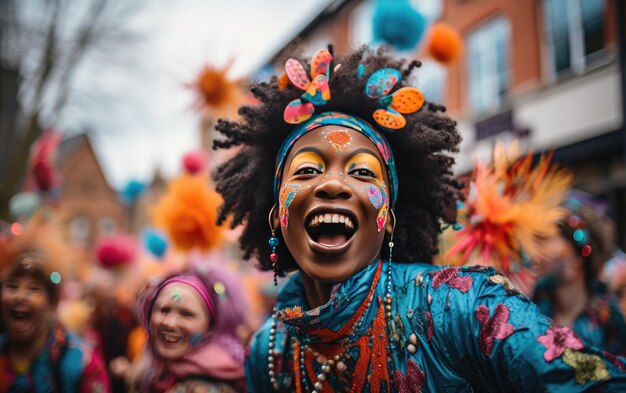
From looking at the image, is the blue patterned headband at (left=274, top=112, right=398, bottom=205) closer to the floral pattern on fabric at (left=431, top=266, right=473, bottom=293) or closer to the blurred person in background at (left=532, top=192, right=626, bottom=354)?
the floral pattern on fabric at (left=431, top=266, right=473, bottom=293)

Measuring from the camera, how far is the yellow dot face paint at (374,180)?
2119mm

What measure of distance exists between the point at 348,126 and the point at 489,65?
9920mm

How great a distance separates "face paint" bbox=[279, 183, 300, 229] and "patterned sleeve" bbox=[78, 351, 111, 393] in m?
1.67

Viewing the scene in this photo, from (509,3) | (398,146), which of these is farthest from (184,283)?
(509,3)

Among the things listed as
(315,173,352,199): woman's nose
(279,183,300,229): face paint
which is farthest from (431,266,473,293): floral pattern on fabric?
(279,183,300,229): face paint

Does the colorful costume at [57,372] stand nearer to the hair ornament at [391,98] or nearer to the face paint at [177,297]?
the face paint at [177,297]

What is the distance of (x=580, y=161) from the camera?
364 inches

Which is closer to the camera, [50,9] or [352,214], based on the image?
[352,214]

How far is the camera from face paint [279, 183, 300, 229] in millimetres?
2148

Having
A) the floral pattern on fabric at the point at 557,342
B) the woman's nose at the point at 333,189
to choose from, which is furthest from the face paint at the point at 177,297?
the floral pattern on fabric at the point at 557,342

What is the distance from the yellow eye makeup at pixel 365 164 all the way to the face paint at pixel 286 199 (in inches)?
8.8

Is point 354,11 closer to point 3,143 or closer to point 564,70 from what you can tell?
point 564,70

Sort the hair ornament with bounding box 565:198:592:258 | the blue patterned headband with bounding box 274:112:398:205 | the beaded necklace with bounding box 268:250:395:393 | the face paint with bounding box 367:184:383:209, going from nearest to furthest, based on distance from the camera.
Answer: the beaded necklace with bounding box 268:250:395:393, the face paint with bounding box 367:184:383:209, the blue patterned headband with bounding box 274:112:398:205, the hair ornament with bounding box 565:198:592:258

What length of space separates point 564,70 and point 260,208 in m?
8.60
